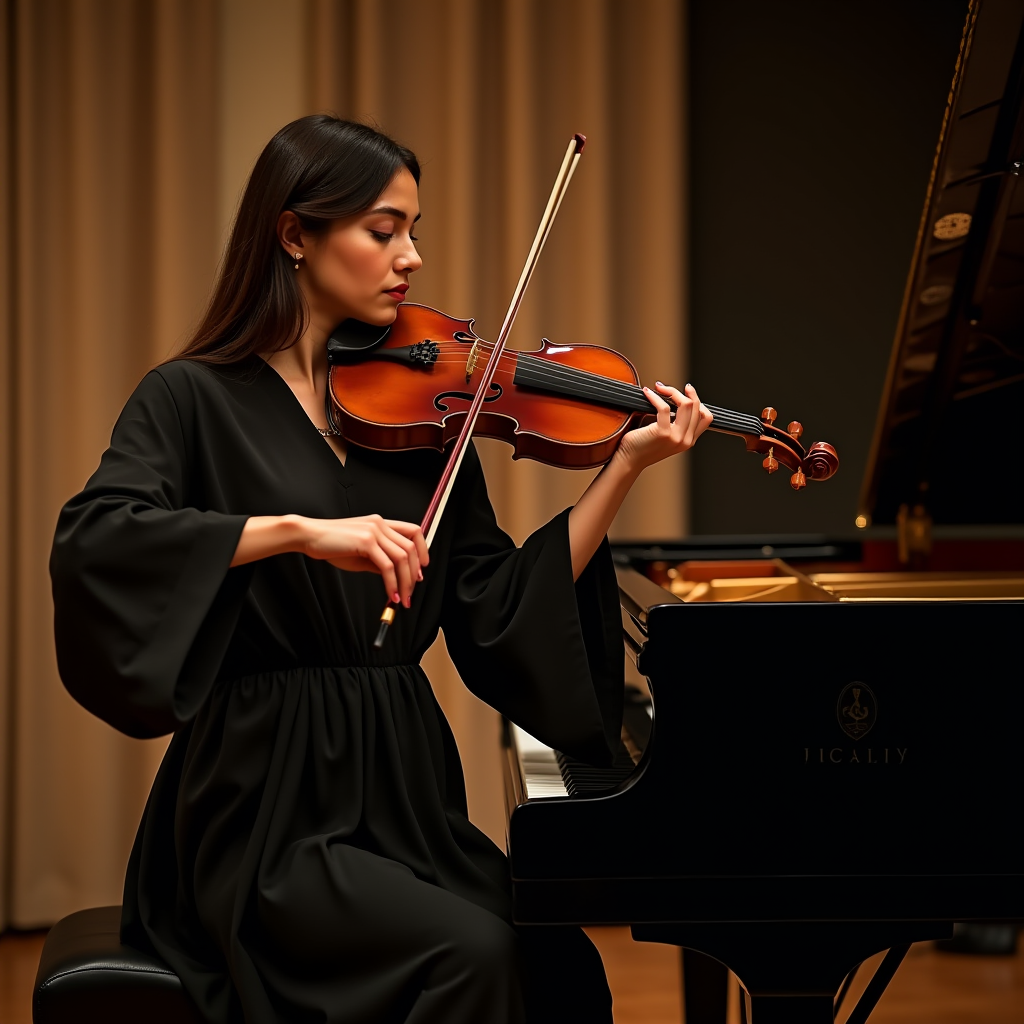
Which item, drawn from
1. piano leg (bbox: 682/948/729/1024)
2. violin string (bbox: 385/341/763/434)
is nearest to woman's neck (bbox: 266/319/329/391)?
violin string (bbox: 385/341/763/434)

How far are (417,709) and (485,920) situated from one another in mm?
287

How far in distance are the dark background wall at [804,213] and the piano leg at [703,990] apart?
182 centimetres

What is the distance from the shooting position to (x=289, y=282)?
5.02 ft

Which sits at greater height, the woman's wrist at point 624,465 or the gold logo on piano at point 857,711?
the woman's wrist at point 624,465

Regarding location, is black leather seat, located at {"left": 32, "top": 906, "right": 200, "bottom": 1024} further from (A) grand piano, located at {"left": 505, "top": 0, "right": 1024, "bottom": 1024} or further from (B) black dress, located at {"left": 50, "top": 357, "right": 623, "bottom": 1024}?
(A) grand piano, located at {"left": 505, "top": 0, "right": 1024, "bottom": 1024}

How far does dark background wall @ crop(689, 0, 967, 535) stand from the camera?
346 centimetres

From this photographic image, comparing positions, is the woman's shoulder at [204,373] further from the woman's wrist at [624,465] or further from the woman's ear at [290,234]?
the woman's wrist at [624,465]

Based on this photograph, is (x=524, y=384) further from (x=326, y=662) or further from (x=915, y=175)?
(x=915, y=175)

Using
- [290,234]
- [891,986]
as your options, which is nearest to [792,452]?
[290,234]

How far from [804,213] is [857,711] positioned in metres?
2.53

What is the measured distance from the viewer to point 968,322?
2000 mm

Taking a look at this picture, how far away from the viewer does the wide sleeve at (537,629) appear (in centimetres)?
146

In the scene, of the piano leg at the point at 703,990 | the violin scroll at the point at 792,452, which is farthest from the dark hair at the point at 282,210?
the piano leg at the point at 703,990

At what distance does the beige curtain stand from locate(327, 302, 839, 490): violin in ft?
5.79
